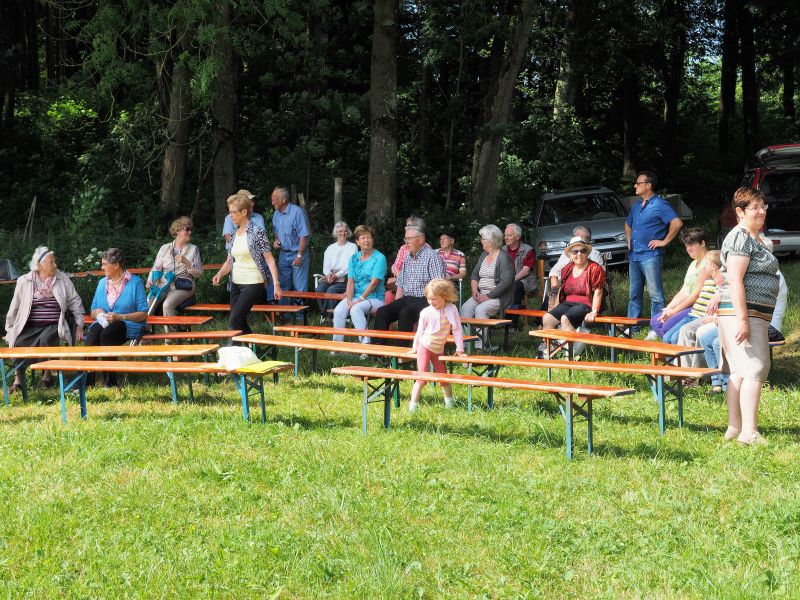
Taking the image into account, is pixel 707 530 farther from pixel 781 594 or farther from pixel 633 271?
pixel 633 271

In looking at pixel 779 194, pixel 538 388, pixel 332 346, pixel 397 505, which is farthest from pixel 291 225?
pixel 779 194

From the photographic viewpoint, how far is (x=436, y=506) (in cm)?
601

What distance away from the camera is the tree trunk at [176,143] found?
53.6ft

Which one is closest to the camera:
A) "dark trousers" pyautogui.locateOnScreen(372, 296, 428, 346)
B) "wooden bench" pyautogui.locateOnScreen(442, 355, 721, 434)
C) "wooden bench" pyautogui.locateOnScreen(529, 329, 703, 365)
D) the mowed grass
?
the mowed grass

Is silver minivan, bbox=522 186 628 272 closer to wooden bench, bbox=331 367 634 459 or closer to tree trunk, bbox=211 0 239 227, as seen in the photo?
tree trunk, bbox=211 0 239 227

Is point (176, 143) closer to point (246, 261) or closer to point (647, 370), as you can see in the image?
point (246, 261)

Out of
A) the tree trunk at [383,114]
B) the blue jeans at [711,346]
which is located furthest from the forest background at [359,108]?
the blue jeans at [711,346]

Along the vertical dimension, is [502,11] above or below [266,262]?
above

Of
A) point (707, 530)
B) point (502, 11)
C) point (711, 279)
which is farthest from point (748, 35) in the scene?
point (707, 530)

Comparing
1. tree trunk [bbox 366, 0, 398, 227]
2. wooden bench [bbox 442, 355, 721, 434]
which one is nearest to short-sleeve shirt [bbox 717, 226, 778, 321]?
wooden bench [bbox 442, 355, 721, 434]

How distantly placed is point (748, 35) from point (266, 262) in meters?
22.6

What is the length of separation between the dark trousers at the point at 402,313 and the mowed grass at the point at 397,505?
8.20 ft

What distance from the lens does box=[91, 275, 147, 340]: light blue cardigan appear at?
10336 millimetres

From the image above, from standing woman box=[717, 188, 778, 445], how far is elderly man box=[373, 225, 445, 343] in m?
4.34
